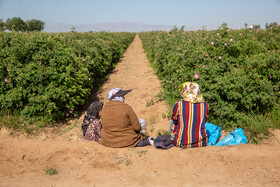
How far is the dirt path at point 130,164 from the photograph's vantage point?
3103 millimetres

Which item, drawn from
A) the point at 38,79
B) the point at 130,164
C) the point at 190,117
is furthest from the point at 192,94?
the point at 38,79

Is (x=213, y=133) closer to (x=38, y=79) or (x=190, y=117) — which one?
(x=190, y=117)

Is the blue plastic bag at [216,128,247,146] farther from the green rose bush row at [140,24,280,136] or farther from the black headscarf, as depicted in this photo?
the black headscarf

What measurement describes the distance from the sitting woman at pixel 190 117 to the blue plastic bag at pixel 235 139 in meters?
0.48

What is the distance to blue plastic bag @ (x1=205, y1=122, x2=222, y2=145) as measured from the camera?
13.8 ft

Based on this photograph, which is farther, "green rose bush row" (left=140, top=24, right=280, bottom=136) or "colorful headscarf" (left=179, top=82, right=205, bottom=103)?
"green rose bush row" (left=140, top=24, right=280, bottom=136)

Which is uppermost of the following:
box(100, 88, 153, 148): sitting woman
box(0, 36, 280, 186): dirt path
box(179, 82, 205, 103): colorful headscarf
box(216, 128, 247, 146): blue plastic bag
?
A: box(179, 82, 205, 103): colorful headscarf

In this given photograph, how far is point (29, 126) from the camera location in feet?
16.2

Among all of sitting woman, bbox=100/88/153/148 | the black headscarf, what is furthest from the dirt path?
the black headscarf

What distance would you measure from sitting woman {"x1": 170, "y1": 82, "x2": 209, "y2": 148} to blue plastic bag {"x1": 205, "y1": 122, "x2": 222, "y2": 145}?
1.09 ft

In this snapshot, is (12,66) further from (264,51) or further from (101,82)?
(264,51)

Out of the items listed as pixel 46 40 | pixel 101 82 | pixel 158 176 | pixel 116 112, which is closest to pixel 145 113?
pixel 116 112

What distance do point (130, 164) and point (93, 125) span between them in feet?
4.00

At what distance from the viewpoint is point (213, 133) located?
4.36 metres
